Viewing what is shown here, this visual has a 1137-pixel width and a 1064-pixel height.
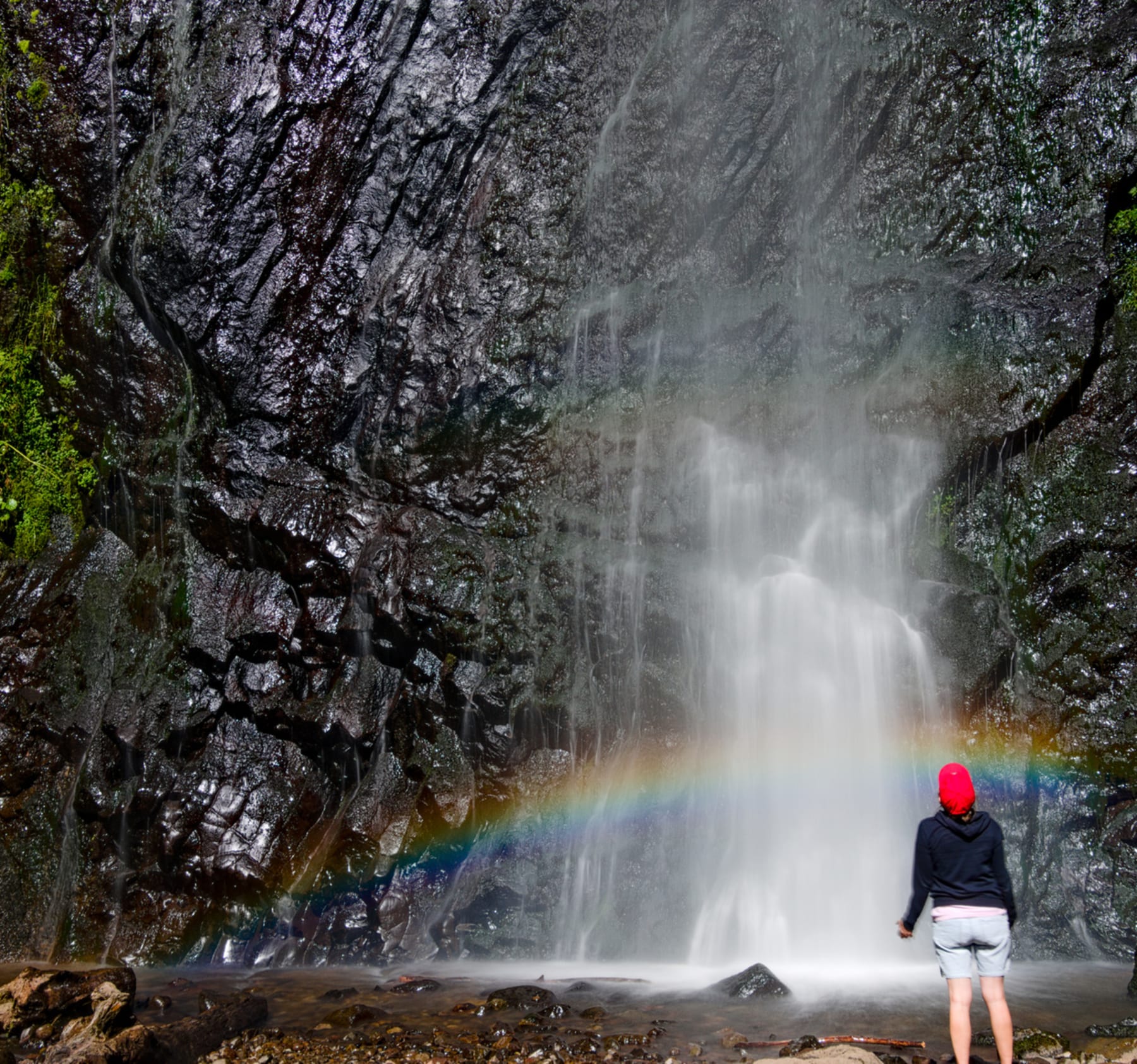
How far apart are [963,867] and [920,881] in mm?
249

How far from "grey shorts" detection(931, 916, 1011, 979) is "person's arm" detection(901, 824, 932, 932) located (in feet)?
0.45

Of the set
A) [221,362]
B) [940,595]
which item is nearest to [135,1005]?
[221,362]

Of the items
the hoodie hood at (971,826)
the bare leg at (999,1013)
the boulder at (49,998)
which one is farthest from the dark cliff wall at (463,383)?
the hoodie hood at (971,826)

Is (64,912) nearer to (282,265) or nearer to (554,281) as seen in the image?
(282,265)

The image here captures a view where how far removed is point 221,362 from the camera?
38.2 feet

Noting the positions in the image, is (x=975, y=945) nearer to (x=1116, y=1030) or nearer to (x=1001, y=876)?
(x=1001, y=876)

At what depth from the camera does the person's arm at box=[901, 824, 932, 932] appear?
468 cm

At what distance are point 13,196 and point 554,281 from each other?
767 centimetres

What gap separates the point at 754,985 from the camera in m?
7.61

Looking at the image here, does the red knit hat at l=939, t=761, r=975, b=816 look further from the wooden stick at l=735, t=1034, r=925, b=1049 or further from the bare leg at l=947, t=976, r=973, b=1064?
the wooden stick at l=735, t=1034, r=925, b=1049

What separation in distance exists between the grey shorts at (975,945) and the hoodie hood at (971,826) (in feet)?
1.35

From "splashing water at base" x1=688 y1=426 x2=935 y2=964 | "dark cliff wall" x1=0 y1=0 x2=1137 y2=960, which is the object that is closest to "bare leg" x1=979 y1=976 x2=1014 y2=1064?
"splashing water at base" x1=688 y1=426 x2=935 y2=964

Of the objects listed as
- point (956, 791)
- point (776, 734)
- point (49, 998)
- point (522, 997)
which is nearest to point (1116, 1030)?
point (956, 791)

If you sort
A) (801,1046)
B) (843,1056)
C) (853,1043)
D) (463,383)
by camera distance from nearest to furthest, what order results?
(843,1056) < (801,1046) < (853,1043) < (463,383)
